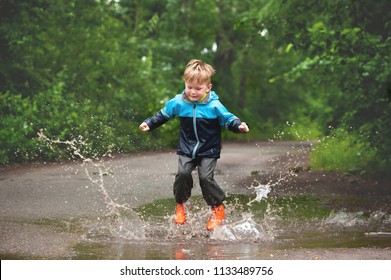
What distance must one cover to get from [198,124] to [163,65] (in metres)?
9.90

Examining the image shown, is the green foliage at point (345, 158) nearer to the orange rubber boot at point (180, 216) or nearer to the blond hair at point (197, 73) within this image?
the orange rubber boot at point (180, 216)

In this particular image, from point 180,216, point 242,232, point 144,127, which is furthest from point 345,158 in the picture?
point 144,127

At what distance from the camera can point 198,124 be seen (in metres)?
6.14

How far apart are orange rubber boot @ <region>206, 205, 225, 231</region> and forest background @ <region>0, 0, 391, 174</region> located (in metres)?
3.20

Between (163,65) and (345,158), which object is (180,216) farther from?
(163,65)

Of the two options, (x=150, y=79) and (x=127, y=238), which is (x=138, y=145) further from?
(x=150, y=79)

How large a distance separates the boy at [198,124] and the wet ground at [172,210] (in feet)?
1.33

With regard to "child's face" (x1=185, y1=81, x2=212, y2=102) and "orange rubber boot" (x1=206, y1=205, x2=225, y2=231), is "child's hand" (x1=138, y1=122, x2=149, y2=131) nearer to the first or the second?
"child's face" (x1=185, y1=81, x2=212, y2=102)

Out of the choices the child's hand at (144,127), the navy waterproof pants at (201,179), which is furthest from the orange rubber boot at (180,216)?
the child's hand at (144,127)

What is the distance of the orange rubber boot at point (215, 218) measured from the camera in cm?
638

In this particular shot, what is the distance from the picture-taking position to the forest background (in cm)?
942

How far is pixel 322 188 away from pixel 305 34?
191cm

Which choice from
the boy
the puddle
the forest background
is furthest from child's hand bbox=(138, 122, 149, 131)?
the forest background
